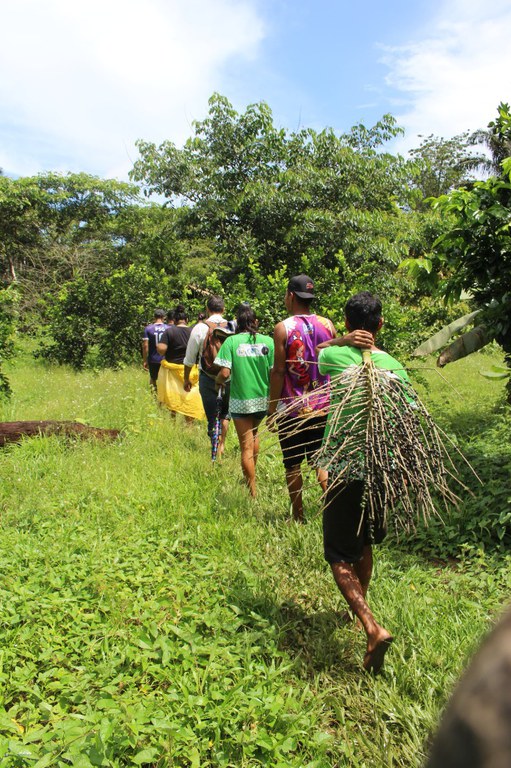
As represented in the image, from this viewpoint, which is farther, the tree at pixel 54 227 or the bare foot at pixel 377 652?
the tree at pixel 54 227

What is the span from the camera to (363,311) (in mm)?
2795

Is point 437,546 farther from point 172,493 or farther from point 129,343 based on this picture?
point 129,343

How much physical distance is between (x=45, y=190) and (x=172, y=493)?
2096 cm

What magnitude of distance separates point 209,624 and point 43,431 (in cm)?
418

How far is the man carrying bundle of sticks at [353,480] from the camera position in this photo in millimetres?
2543

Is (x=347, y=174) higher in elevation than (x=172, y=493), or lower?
higher

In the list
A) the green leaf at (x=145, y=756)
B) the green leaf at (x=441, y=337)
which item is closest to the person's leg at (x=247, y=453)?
the green leaf at (x=441, y=337)

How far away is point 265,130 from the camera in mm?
10617

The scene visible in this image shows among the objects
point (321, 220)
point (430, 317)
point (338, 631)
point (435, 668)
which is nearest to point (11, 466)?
point (338, 631)

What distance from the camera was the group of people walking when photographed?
2734 mm

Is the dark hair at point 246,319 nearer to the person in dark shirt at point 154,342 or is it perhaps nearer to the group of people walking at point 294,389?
the group of people walking at point 294,389

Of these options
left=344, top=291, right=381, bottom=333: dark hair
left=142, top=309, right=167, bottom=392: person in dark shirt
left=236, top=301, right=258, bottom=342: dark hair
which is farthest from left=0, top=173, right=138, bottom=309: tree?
left=344, top=291, right=381, bottom=333: dark hair

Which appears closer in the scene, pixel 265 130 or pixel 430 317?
pixel 265 130

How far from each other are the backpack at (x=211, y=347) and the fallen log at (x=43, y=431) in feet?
5.55
